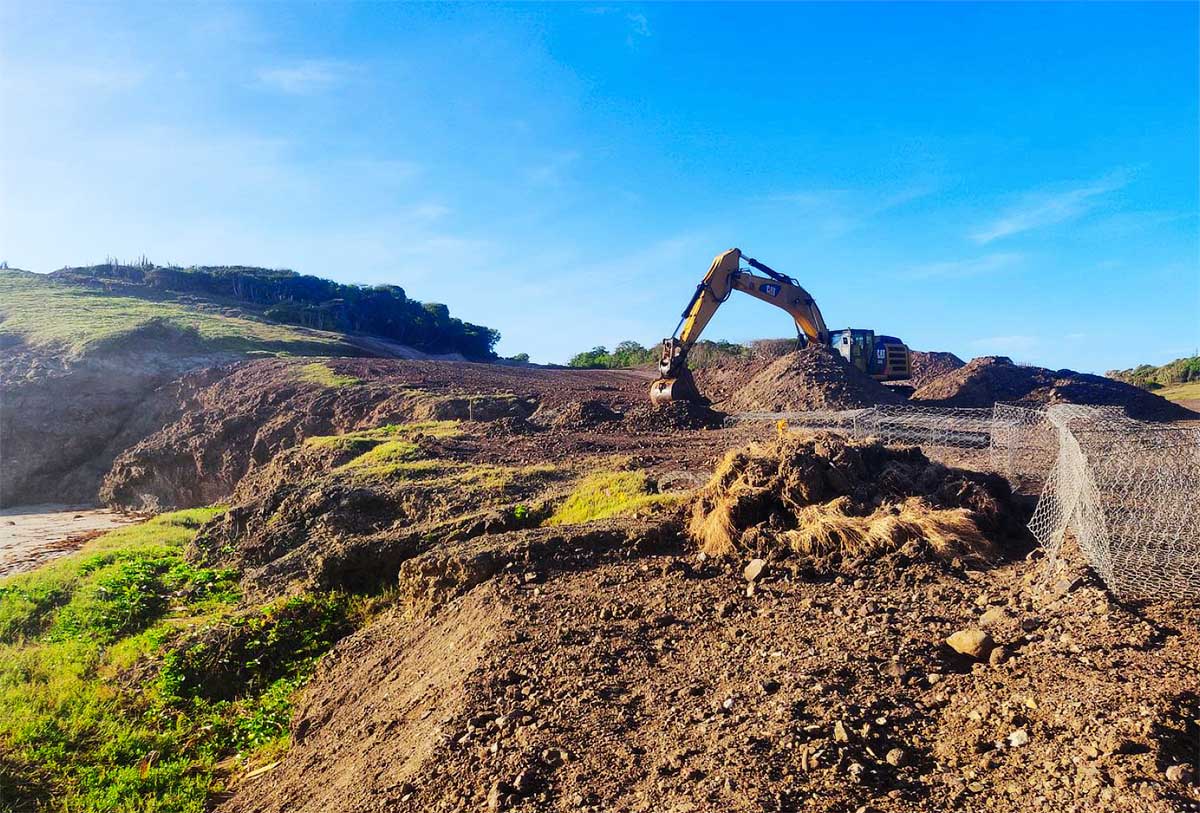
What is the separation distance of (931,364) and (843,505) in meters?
29.9

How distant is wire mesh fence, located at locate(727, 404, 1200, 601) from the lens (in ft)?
15.4

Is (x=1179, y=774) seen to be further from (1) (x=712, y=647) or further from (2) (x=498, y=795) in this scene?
(2) (x=498, y=795)

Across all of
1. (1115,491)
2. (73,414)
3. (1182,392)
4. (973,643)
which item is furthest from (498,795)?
(1182,392)

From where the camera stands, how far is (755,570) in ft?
18.4

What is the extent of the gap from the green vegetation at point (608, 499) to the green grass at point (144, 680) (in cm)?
240

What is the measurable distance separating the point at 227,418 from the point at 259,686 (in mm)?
12169

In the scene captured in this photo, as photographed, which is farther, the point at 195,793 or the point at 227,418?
the point at 227,418

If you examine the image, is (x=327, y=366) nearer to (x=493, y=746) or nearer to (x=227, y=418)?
(x=227, y=418)

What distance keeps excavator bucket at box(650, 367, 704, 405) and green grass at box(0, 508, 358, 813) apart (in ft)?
31.4

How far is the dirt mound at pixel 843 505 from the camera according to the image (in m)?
5.68

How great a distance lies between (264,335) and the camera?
→ 94.9 ft

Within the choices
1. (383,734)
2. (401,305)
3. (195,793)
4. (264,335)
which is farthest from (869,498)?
(401,305)

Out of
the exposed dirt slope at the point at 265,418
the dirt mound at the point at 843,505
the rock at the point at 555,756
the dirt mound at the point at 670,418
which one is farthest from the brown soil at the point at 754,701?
the exposed dirt slope at the point at 265,418

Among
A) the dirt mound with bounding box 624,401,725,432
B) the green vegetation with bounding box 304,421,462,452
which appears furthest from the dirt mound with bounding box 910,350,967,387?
the green vegetation with bounding box 304,421,462,452
